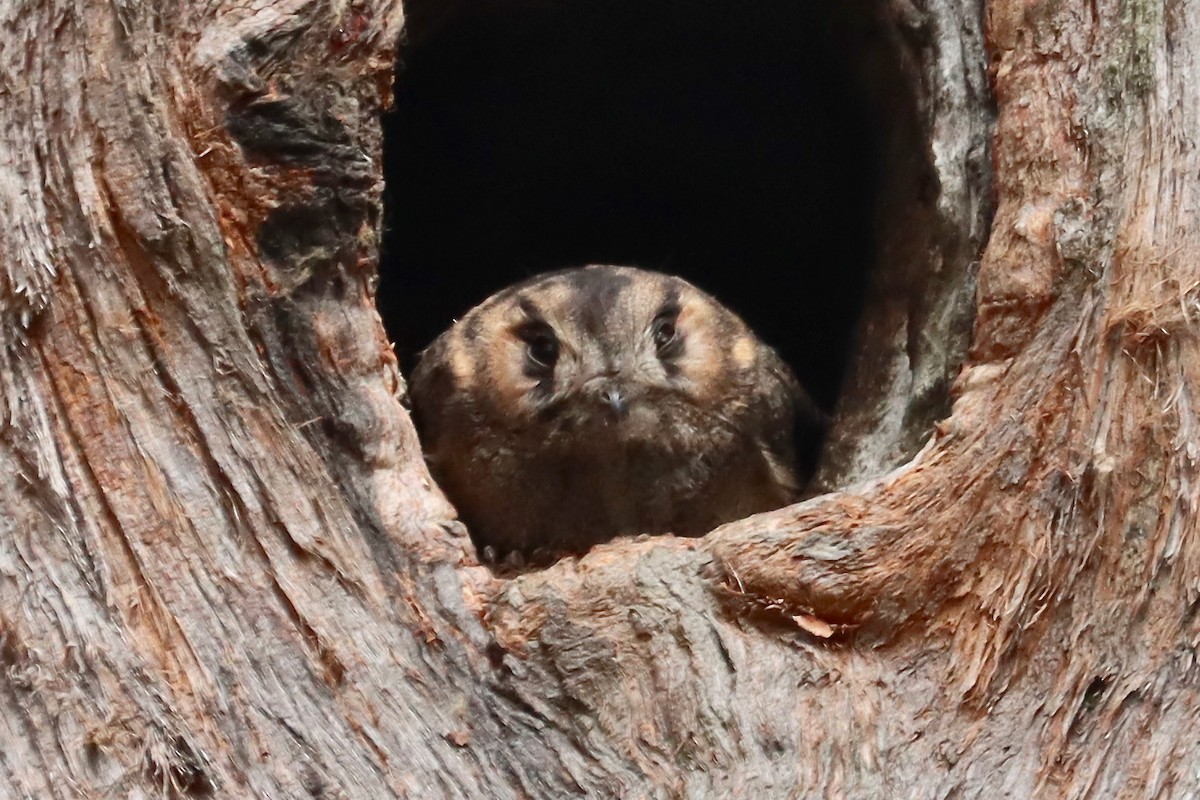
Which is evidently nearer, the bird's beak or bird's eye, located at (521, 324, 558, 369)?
the bird's beak

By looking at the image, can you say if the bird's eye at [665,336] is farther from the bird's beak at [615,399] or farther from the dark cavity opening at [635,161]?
the dark cavity opening at [635,161]

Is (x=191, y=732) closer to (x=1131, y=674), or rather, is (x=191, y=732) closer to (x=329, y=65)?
(x=329, y=65)

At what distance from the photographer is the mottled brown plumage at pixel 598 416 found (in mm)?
3367

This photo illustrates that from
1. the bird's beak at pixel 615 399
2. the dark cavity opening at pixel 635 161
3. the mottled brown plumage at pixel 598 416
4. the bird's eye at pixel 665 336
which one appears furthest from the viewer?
the dark cavity opening at pixel 635 161

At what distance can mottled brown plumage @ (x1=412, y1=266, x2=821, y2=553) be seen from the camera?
11.0 ft

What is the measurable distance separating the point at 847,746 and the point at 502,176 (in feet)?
11.1

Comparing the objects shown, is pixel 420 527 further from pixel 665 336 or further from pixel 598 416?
pixel 665 336

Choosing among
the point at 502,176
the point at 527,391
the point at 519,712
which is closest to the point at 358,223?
the point at 527,391

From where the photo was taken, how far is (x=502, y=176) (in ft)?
17.3

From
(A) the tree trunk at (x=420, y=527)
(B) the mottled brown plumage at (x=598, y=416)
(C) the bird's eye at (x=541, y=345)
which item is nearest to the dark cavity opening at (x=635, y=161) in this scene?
(B) the mottled brown plumage at (x=598, y=416)

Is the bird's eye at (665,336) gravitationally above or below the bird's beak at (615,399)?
above

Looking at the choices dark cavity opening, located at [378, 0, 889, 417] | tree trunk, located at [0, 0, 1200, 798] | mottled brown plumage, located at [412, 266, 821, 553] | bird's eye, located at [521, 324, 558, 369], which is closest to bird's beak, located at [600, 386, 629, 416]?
mottled brown plumage, located at [412, 266, 821, 553]

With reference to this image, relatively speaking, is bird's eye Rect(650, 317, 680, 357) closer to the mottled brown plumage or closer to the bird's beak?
the mottled brown plumage

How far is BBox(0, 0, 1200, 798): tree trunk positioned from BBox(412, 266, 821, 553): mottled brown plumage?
2.22 ft
